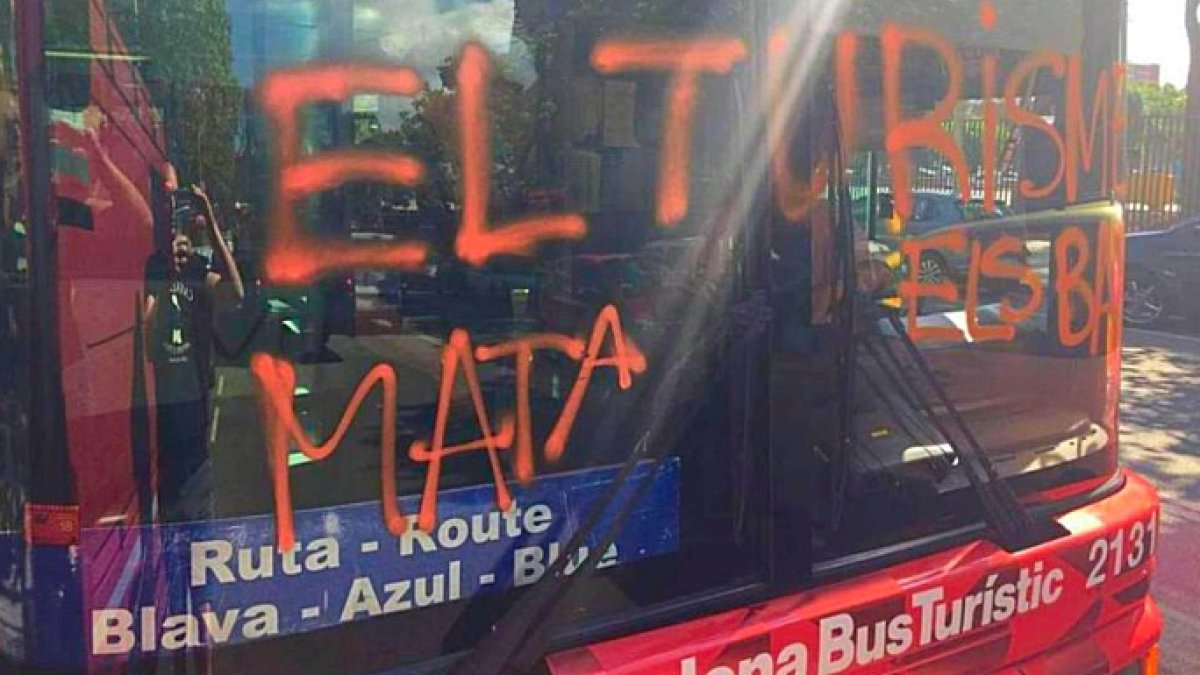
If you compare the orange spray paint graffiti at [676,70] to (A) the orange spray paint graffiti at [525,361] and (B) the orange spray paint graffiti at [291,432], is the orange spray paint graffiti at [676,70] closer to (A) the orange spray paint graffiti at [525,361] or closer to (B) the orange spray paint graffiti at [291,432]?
(A) the orange spray paint graffiti at [525,361]

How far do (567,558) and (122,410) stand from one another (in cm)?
59

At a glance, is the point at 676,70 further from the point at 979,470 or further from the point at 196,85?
the point at 979,470

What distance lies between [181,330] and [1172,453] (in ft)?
21.0

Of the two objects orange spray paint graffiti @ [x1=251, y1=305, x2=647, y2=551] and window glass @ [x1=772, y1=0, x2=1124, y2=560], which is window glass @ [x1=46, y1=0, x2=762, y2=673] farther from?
window glass @ [x1=772, y1=0, x2=1124, y2=560]

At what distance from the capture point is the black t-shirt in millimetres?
1327

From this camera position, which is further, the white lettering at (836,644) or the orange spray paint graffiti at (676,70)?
the white lettering at (836,644)

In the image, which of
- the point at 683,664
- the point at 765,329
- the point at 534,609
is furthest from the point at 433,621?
the point at 765,329

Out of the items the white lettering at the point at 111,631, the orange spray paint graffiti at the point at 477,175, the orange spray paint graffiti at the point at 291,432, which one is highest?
the orange spray paint graffiti at the point at 477,175

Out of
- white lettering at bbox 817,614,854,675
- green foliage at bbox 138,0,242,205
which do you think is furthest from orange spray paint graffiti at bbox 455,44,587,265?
white lettering at bbox 817,614,854,675

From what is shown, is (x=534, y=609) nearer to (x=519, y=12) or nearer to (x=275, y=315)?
(x=275, y=315)

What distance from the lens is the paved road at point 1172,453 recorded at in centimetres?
407

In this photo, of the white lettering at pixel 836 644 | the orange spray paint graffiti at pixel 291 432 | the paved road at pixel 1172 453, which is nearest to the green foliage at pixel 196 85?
the orange spray paint graffiti at pixel 291 432

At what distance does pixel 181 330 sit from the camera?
135cm

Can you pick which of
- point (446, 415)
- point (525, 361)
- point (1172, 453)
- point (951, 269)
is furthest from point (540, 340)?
point (1172, 453)
